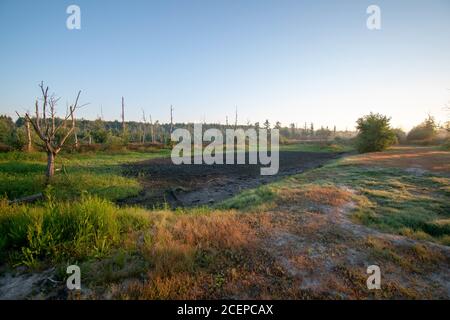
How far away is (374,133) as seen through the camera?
31.4 m

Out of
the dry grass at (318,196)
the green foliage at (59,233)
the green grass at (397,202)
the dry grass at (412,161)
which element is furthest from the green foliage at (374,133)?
the green foliage at (59,233)

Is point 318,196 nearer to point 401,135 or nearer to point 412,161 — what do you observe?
point 412,161

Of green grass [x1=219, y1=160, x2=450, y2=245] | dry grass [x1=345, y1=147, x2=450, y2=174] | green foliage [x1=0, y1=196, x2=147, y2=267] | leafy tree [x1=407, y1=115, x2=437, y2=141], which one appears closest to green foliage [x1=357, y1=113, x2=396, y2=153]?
dry grass [x1=345, y1=147, x2=450, y2=174]

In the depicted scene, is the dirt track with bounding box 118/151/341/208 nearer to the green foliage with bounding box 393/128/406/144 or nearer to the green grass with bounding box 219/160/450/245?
the green grass with bounding box 219/160/450/245

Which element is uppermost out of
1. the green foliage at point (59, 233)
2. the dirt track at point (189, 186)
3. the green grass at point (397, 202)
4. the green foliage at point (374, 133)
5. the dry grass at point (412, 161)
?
the green foliage at point (374, 133)

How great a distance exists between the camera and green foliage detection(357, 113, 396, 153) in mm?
30763

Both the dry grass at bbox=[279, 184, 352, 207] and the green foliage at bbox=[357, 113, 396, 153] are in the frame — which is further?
the green foliage at bbox=[357, 113, 396, 153]

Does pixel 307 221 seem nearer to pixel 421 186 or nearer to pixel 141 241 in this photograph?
pixel 141 241

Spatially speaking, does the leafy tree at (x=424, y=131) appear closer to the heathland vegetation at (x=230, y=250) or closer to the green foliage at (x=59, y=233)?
the heathland vegetation at (x=230, y=250)

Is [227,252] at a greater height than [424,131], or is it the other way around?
[424,131]

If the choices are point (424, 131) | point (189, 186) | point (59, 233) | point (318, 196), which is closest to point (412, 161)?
point (318, 196)

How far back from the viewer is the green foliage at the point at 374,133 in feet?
→ 101

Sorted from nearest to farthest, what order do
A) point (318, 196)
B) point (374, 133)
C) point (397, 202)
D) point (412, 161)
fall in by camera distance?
point (397, 202) → point (318, 196) → point (412, 161) → point (374, 133)
